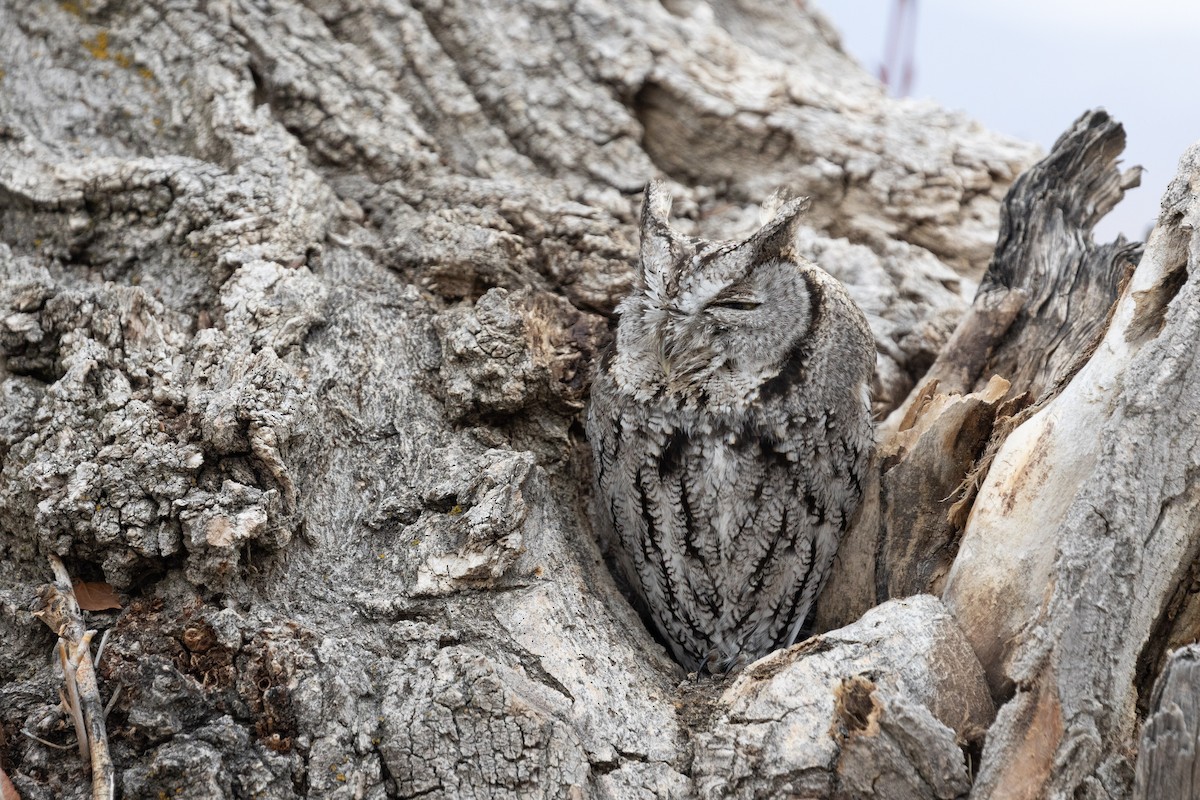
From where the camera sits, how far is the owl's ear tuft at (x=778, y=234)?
2178 mm

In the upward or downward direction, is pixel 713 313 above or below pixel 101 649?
above

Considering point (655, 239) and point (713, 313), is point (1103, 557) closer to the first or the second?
point (713, 313)

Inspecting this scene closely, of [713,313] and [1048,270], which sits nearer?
[713,313]

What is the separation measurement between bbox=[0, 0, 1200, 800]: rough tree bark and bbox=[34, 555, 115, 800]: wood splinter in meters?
0.04

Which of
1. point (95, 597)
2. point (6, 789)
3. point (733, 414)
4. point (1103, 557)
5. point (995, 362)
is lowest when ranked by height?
point (6, 789)

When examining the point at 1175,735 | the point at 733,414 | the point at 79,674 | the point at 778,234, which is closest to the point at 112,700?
the point at 79,674

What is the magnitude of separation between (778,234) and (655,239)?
29 centimetres

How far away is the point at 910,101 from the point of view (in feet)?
11.5

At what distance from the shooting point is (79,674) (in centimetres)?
172

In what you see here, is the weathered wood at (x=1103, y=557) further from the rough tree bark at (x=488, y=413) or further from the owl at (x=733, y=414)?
the owl at (x=733, y=414)

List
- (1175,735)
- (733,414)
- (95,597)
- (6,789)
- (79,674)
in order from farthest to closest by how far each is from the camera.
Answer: (733,414), (95,597), (79,674), (6,789), (1175,735)

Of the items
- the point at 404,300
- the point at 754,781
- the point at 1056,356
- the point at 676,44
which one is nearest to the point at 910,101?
the point at 676,44

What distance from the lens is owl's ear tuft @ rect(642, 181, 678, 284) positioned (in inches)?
87.7

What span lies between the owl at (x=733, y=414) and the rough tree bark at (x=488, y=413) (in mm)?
137
